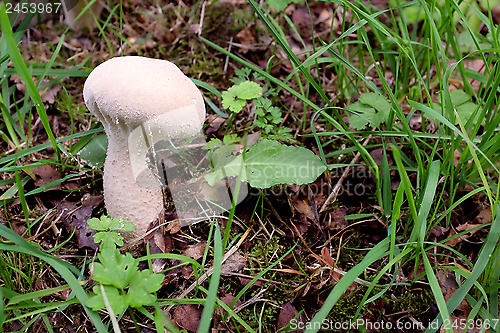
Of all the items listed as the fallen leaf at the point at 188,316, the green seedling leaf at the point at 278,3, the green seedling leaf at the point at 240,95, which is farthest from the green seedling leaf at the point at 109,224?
the green seedling leaf at the point at 278,3

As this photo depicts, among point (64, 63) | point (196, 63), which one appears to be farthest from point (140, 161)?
point (64, 63)

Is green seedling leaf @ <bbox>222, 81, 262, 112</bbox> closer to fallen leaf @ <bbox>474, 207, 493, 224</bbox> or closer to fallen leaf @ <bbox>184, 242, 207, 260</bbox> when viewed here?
fallen leaf @ <bbox>184, 242, 207, 260</bbox>

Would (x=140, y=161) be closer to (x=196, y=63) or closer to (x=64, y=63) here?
(x=196, y=63)

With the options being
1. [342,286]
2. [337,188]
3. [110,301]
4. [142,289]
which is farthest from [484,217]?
[110,301]

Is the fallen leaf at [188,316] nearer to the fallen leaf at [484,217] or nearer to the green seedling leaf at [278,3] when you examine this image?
the fallen leaf at [484,217]

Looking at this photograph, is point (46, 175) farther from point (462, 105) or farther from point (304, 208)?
point (462, 105)

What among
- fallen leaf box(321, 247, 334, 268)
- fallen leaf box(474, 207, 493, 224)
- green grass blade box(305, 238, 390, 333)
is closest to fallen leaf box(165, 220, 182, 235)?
fallen leaf box(321, 247, 334, 268)
